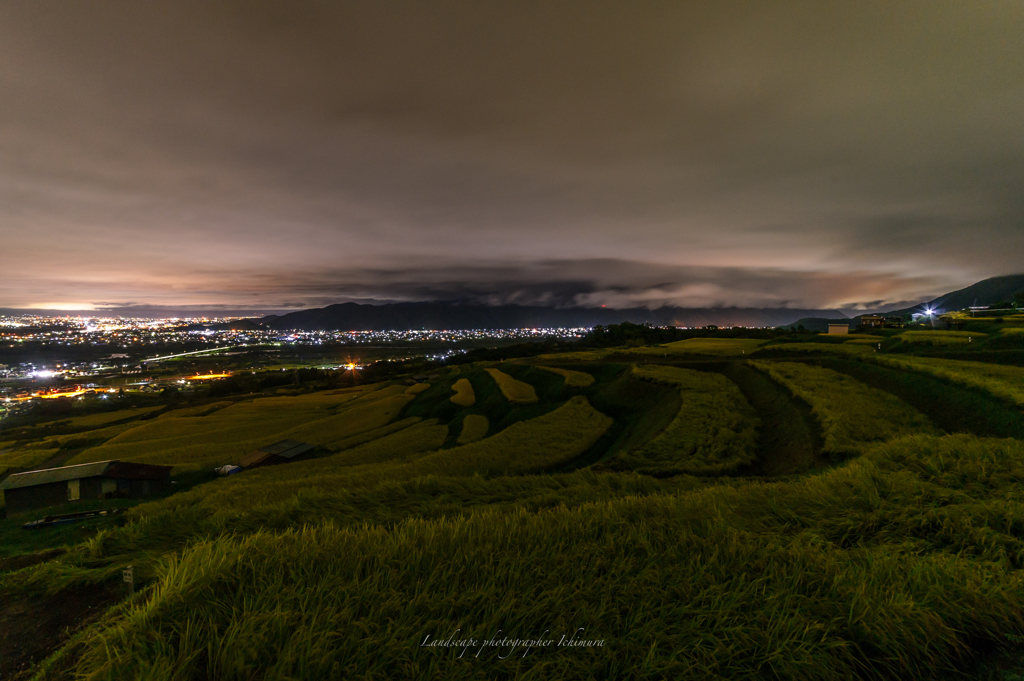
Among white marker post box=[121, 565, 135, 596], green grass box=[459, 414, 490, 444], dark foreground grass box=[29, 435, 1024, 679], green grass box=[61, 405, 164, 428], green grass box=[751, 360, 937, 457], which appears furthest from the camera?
green grass box=[61, 405, 164, 428]

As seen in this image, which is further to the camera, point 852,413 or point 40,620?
point 852,413

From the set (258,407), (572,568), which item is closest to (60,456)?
(258,407)

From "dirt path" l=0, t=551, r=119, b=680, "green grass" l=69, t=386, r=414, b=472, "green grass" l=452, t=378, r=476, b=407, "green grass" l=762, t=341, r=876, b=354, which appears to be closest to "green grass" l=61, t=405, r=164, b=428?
"green grass" l=69, t=386, r=414, b=472

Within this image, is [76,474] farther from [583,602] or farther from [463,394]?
[583,602]

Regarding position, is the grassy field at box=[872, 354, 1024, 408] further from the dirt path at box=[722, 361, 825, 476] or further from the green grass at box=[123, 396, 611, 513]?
the green grass at box=[123, 396, 611, 513]

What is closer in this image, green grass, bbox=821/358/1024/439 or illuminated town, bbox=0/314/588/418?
green grass, bbox=821/358/1024/439

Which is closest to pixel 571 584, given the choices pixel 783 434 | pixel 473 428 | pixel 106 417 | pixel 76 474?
pixel 783 434
